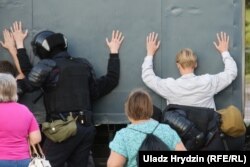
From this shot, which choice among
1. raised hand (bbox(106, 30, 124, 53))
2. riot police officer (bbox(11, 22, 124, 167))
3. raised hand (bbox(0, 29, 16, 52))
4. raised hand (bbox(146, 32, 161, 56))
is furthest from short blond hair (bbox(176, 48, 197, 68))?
raised hand (bbox(0, 29, 16, 52))

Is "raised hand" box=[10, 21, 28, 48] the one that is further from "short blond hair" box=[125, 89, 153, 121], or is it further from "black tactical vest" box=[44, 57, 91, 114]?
"short blond hair" box=[125, 89, 153, 121]

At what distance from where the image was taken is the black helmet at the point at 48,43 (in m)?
6.77

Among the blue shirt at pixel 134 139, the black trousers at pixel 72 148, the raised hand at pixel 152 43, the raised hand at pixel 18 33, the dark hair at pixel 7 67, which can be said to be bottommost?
the black trousers at pixel 72 148

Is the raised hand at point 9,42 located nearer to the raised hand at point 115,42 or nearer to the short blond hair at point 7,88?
the raised hand at point 115,42

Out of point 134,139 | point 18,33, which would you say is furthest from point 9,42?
point 134,139

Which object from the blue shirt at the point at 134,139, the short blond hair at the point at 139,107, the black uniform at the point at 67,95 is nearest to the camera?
the blue shirt at the point at 134,139

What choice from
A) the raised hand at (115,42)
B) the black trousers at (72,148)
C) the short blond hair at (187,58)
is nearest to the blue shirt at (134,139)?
the black trousers at (72,148)

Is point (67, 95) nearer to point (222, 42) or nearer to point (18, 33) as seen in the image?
point (18, 33)

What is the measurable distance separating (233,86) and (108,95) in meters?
1.30

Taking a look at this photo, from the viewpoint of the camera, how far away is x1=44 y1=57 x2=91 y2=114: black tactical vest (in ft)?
22.0

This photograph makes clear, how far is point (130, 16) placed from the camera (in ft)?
23.2

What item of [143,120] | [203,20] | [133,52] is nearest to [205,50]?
[203,20]

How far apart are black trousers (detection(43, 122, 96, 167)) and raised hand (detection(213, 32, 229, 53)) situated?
1506 millimetres

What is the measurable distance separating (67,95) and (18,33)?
957mm
